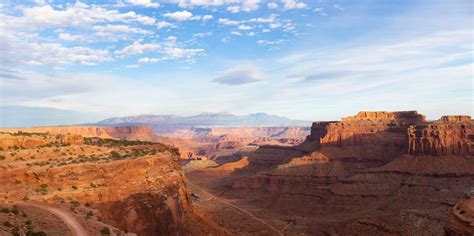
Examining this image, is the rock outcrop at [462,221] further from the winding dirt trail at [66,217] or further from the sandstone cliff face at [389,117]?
the sandstone cliff face at [389,117]

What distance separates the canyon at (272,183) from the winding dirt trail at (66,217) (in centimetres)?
54

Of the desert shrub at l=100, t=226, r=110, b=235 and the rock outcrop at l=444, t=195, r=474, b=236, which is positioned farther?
the desert shrub at l=100, t=226, r=110, b=235

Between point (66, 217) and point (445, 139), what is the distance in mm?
75242

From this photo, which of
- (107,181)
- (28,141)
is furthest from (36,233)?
(28,141)

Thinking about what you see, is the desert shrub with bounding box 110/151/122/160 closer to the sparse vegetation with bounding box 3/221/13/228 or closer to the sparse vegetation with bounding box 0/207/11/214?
the sparse vegetation with bounding box 0/207/11/214

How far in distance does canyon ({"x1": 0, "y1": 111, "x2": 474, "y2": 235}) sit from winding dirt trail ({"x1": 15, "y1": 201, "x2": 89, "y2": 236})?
0.54 metres

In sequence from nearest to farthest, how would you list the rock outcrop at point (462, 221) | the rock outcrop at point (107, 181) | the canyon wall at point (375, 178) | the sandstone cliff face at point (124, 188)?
the rock outcrop at point (462, 221), the rock outcrop at point (107, 181), the sandstone cliff face at point (124, 188), the canyon wall at point (375, 178)

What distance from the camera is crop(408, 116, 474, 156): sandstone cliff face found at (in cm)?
7988

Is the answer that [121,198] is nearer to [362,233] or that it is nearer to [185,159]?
[362,233]

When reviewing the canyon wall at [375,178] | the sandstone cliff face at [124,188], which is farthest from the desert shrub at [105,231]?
the canyon wall at [375,178]

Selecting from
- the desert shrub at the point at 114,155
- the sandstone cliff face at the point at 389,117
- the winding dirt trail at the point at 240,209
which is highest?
the sandstone cliff face at the point at 389,117

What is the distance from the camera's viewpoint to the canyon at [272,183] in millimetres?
30906

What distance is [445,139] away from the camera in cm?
8094

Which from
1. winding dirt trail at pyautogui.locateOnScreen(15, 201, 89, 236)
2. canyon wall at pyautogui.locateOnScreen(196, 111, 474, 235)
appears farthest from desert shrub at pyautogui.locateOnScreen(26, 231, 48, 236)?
canyon wall at pyautogui.locateOnScreen(196, 111, 474, 235)
